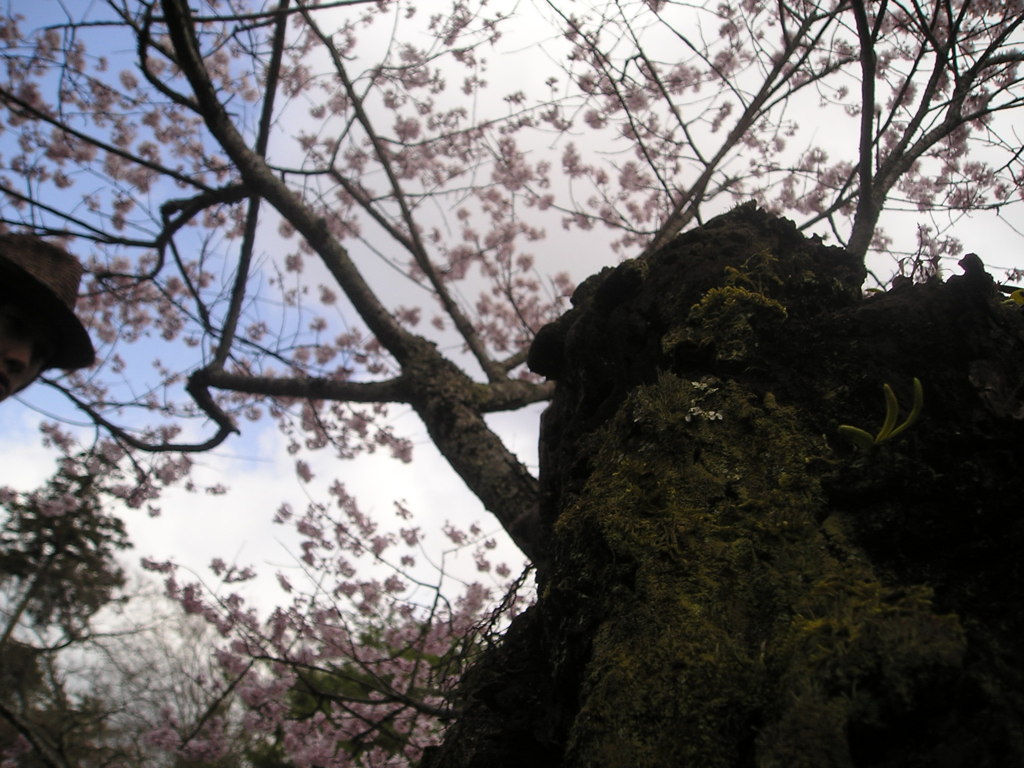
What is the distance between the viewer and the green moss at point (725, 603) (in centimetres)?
70

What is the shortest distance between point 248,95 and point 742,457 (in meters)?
7.92

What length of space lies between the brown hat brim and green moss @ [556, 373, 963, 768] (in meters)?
1.98

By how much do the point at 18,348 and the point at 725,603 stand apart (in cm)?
231

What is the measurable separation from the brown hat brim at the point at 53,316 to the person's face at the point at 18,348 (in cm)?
3

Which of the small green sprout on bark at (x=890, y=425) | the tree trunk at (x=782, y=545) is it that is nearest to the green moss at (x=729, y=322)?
the tree trunk at (x=782, y=545)

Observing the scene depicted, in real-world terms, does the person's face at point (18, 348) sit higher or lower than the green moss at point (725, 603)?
higher

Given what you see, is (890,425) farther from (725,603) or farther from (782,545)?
(725,603)

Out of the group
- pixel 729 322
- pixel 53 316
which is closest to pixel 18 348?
pixel 53 316

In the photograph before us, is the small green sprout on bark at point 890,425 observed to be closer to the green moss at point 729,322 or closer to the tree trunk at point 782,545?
the tree trunk at point 782,545

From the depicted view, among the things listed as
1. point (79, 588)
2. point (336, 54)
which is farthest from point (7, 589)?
point (336, 54)

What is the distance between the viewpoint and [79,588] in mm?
12930

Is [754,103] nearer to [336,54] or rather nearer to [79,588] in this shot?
[336,54]

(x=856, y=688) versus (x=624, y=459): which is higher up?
(x=624, y=459)

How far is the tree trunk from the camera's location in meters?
0.69
